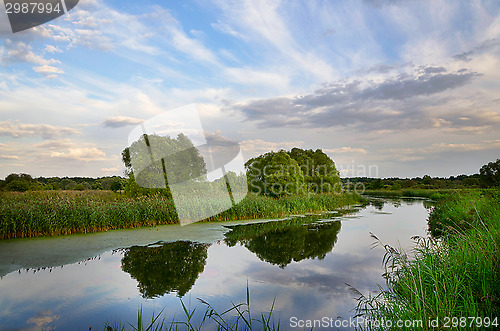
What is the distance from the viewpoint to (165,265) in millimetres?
6504

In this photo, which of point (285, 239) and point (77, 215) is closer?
point (77, 215)

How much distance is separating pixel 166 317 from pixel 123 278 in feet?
6.91

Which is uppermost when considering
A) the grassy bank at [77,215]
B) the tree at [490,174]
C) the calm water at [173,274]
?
the tree at [490,174]

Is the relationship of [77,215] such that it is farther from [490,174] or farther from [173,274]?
[490,174]

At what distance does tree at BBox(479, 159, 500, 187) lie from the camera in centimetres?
2642

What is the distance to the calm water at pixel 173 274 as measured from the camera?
4.30 meters

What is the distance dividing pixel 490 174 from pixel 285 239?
26745mm

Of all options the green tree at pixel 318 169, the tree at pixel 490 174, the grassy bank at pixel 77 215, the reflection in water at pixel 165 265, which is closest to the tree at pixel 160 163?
the grassy bank at pixel 77 215

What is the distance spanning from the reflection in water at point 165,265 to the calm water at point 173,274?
0.06ft

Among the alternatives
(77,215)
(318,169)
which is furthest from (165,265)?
(318,169)

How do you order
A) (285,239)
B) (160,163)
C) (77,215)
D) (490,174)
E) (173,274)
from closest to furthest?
(173,274) → (77,215) → (285,239) → (160,163) → (490,174)

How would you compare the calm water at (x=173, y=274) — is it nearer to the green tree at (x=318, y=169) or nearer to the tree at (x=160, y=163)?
the tree at (x=160, y=163)

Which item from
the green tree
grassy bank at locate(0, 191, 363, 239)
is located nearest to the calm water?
grassy bank at locate(0, 191, 363, 239)

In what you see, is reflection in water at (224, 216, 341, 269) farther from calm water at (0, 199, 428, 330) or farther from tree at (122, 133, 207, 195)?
tree at (122, 133, 207, 195)
